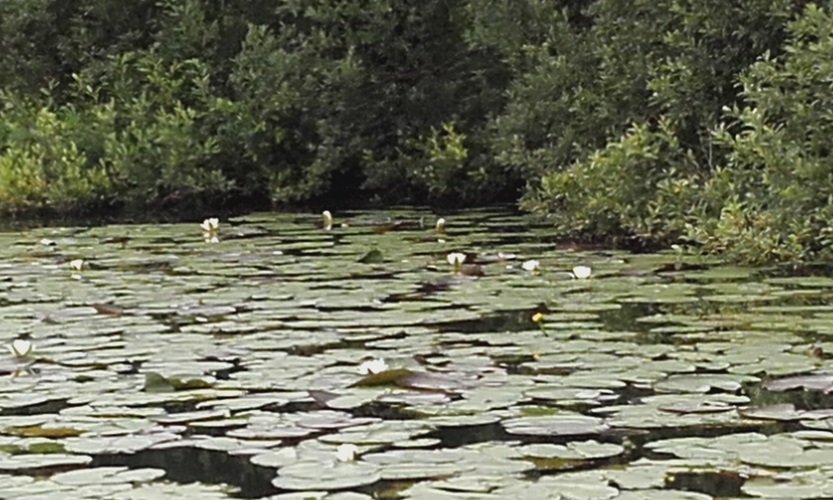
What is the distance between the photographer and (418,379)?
4617 millimetres

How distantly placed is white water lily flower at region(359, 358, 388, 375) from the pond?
0.03ft

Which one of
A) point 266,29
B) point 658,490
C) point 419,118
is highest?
point 266,29

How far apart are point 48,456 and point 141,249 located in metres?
5.22

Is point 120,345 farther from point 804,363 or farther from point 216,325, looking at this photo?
point 804,363

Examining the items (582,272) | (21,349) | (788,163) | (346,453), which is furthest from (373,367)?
(788,163)

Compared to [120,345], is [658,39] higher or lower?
higher

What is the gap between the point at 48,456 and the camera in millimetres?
3807

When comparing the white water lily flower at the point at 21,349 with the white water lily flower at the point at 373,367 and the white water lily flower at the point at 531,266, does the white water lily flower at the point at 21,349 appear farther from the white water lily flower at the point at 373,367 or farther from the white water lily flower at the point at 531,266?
the white water lily flower at the point at 531,266

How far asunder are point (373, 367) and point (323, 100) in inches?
339

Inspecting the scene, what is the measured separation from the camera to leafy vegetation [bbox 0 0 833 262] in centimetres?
1047

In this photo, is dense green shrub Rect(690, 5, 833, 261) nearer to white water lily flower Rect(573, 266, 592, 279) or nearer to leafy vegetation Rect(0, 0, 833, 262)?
white water lily flower Rect(573, 266, 592, 279)

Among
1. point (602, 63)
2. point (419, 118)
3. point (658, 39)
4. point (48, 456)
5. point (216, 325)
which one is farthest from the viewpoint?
point (419, 118)

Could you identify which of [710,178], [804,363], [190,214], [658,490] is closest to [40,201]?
[190,214]

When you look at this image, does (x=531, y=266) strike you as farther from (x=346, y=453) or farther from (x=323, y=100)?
(x=323, y=100)
